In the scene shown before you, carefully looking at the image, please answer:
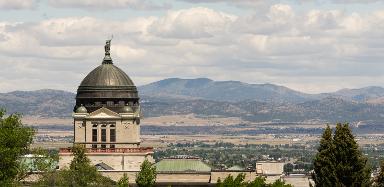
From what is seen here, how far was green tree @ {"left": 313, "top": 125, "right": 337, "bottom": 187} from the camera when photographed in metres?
102

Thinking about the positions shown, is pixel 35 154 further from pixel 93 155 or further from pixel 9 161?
pixel 93 155

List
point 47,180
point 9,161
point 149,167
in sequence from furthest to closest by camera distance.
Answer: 1. point 149,167
2. point 47,180
3. point 9,161

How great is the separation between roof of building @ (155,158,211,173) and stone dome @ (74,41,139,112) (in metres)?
8.24

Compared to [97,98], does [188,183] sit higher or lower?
lower

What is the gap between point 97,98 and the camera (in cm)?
15812

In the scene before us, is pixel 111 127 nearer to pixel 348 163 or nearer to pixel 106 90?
pixel 106 90

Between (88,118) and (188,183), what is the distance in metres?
13.4

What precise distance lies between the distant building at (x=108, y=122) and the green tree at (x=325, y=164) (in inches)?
2145

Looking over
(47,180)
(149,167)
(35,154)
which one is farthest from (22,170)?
(149,167)

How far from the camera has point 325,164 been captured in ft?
339

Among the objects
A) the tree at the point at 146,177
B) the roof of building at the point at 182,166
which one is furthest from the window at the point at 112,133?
the tree at the point at 146,177

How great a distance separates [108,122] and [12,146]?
46.0 metres

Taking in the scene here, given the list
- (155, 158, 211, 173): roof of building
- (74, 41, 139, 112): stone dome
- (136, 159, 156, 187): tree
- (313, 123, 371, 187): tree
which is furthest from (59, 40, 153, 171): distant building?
(313, 123, 371, 187): tree

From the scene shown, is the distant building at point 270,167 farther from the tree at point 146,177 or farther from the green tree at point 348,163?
the green tree at point 348,163
